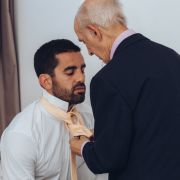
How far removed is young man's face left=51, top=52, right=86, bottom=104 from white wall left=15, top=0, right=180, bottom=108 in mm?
513

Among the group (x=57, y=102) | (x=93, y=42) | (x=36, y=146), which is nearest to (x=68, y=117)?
(x=57, y=102)

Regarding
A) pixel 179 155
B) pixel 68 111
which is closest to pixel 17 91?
pixel 68 111

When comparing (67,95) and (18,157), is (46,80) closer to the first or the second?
(67,95)

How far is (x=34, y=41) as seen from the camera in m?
2.46

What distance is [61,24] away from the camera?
2.32m

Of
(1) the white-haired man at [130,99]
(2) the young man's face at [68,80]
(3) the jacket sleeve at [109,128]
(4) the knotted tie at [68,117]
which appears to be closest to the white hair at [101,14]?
(1) the white-haired man at [130,99]

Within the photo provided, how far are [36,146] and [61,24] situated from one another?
0.92 meters

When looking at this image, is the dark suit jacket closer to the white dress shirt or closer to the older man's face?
the older man's face

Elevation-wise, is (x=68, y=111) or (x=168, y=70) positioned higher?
(x=168, y=70)

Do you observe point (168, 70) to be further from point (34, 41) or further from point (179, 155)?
point (34, 41)

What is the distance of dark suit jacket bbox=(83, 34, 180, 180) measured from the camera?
3.86ft

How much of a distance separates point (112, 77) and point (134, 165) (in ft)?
1.05

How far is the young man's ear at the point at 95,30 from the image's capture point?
1.25 meters

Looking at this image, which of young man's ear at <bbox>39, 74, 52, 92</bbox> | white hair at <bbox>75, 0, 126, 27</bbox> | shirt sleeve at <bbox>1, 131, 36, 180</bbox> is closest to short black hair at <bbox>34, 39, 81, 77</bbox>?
young man's ear at <bbox>39, 74, 52, 92</bbox>
